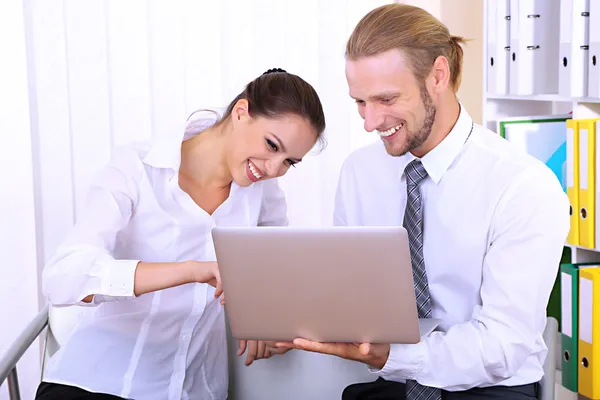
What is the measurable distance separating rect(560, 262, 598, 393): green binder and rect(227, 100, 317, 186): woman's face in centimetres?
90

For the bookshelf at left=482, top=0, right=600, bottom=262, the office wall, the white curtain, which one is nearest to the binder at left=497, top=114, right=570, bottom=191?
the bookshelf at left=482, top=0, right=600, bottom=262

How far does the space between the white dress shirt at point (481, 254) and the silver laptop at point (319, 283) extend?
0.65 feet

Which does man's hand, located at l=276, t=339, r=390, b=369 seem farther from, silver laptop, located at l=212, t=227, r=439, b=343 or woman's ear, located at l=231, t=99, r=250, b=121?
woman's ear, located at l=231, t=99, r=250, b=121

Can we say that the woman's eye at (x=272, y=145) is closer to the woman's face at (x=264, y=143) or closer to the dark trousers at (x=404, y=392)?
the woman's face at (x=264, y=143)

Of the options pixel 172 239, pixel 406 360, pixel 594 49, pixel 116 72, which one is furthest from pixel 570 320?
pixel 116 72

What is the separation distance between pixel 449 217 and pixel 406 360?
33 cm

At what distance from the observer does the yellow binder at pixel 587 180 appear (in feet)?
7.06

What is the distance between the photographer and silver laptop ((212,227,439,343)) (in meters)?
1.24

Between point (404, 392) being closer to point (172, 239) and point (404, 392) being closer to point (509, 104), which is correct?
point (172, 239)

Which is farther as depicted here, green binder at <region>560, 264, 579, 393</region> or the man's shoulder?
green binder at <region>560, 264, 579, 393</region>

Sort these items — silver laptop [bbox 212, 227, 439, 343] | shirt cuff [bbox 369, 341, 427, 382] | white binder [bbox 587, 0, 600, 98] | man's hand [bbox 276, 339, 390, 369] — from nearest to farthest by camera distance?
silver laptop [bbox 212, 227, 439, 343] → man's hand [bbox 276, 339, 390, 369] → shirt cuff [bbox 369, 341, 427, 382] → white binder [bbox 587, 0, 600, 98]

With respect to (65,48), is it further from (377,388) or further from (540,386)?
(540,386)

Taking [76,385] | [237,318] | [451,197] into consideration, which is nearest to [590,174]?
[451,197]

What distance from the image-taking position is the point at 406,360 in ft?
4.96
